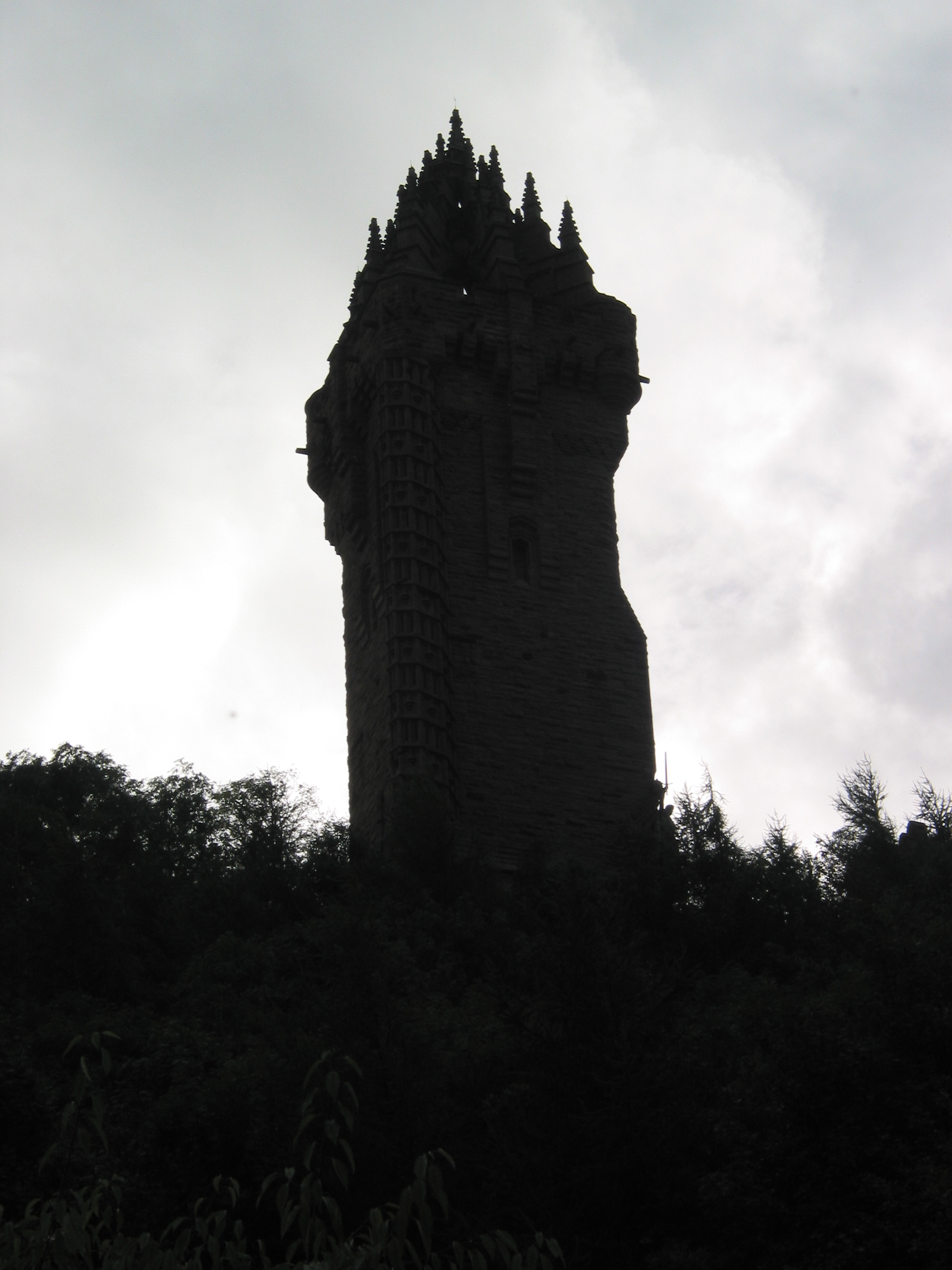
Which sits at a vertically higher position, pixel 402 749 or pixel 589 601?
pixel 589 601

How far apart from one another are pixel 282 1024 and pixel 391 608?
799 inches

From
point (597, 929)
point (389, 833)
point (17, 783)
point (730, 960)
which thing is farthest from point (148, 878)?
point (597, 929)

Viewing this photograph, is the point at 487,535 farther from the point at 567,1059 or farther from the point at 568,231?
the point at 567,1059

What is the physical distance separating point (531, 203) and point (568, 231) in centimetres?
194

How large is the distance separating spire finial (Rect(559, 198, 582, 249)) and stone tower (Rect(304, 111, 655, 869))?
0.15m

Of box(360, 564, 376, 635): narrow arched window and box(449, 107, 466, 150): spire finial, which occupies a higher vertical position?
box(449, 107, 466, 150): spire finial

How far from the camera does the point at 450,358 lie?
49.3 metres

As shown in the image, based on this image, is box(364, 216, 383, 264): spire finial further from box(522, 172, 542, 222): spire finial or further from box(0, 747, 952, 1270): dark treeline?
box(0, 747, 952, 1270): dark treeline

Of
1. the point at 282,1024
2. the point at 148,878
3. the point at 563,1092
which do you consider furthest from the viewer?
the point at 148,878

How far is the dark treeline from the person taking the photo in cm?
2020

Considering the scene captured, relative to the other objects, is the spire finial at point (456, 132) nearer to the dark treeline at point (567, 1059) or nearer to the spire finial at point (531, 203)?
the spire finial at point (531, 203)

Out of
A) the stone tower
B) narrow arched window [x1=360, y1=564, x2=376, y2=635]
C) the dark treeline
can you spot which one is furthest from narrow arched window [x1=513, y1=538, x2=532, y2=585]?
the dark treeline

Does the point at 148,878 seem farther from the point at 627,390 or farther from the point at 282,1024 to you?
the point at 627,390

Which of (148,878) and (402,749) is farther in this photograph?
(402,749)
